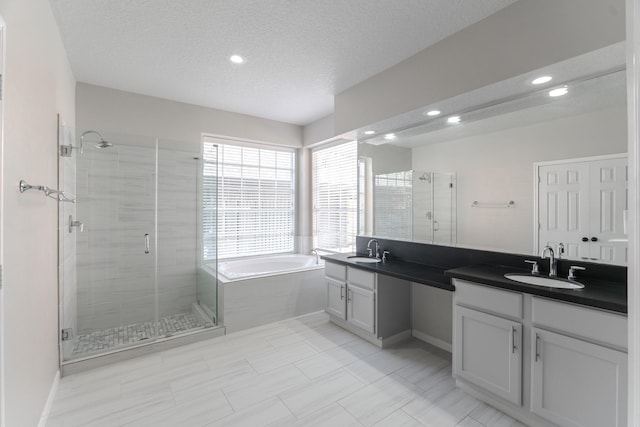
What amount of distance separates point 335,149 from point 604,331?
3.66 metres

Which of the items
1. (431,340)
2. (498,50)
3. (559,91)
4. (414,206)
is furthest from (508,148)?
(431,340)

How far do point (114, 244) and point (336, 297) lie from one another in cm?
255

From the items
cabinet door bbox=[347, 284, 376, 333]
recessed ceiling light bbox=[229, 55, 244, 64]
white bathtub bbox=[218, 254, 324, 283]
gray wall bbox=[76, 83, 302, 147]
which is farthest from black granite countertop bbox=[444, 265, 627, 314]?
gray wall bbox=[76, 83, 302, 147]

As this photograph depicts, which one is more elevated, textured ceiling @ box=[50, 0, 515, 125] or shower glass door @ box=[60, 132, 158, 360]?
textured ceiling @ box=[50, 0, 515, 125]

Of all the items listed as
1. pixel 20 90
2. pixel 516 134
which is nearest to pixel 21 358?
pixel 20 90

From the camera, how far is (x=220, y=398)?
85.2 inches

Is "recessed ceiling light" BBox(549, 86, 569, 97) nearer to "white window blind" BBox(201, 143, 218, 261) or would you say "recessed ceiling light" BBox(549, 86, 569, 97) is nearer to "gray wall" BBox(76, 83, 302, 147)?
"white window blind" BBox(201, 143, 218, 261)

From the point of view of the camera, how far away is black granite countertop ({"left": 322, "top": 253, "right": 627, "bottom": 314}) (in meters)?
1.57

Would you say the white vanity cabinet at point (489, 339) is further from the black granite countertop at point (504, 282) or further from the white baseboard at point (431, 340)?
the white baseboard at point (431, 340)

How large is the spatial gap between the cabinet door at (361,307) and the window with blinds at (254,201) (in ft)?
6.44

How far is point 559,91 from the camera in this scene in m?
2.11

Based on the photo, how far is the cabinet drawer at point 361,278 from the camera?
295cm

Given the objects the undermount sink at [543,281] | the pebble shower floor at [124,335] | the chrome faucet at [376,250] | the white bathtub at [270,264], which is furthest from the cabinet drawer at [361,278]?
the pebble shower floor at [124,335]

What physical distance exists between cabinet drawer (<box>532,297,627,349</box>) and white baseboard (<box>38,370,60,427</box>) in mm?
3117
